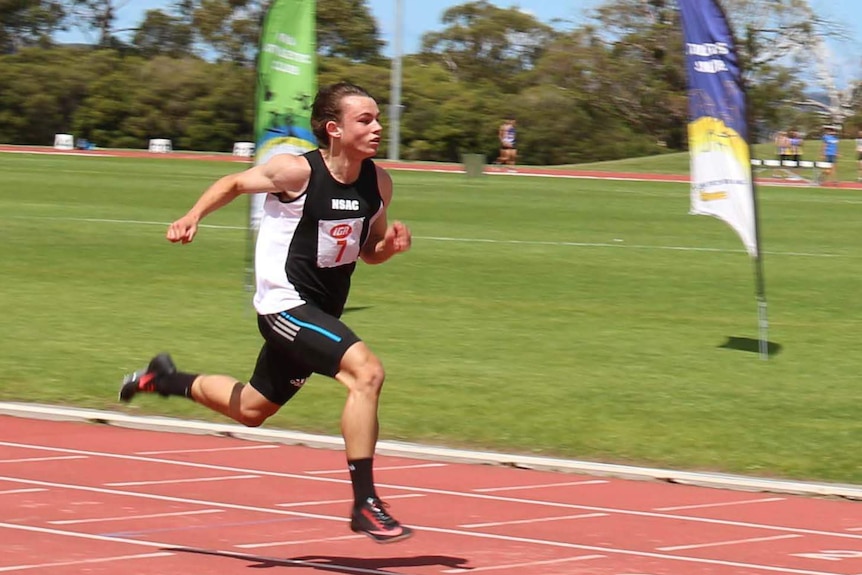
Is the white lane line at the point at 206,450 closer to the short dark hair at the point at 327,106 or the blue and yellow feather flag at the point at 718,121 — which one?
the short dark hair at the point at 327,106

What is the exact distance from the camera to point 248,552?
6.56 m

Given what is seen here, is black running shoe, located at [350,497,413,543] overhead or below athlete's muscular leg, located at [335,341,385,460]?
below

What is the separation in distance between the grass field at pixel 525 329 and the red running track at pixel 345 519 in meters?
1.01

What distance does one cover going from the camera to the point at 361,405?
6332mm

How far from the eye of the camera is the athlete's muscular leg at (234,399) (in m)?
7.11

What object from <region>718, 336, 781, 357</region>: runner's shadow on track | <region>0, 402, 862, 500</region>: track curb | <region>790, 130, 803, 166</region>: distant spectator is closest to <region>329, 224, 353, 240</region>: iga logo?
<region>0, 402, 862, 500</region>: track curb

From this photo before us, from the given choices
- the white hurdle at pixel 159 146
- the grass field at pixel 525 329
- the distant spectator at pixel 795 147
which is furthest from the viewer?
the white hurdle at pixel 159 146

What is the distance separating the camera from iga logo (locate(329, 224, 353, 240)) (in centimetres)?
655

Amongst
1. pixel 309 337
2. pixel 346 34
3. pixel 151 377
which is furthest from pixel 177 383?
pixel 346 34

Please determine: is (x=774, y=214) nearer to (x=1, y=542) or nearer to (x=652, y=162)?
(x=652, y=162)

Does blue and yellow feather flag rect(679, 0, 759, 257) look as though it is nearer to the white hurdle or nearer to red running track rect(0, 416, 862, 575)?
red running track rect(0, 416, 862, 575)

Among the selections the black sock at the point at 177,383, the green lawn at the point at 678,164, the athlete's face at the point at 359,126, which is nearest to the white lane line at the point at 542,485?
the black sock at the point at 177,383

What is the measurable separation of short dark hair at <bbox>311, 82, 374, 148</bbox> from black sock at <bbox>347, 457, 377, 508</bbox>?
1.36m

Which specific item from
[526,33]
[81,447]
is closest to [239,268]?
[81,447]
